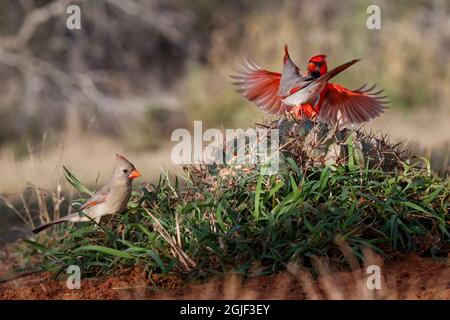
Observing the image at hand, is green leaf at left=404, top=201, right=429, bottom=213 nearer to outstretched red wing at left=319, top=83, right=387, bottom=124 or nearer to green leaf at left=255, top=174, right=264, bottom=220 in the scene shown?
green leaf at left=255, top=174, right=264, bottom=220

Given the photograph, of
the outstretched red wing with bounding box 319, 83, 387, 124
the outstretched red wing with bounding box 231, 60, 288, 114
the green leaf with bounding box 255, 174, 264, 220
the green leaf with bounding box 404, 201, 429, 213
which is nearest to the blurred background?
the outstretched red wing with bounding box 231, 60, 288, 114

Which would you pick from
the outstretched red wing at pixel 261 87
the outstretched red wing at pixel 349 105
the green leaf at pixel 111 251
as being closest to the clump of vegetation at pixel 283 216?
the green leaf at pixel 111 251

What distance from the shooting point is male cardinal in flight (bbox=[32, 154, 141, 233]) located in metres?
4.32

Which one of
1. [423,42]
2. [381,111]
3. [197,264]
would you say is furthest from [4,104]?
[197,264]

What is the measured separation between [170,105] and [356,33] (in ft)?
11.2

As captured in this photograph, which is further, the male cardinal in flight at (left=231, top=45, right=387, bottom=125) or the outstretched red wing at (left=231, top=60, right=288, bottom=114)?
the outstretched red wing at (left=231, top=60, right=288, bottom=114)

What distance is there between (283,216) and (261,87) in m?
1.57

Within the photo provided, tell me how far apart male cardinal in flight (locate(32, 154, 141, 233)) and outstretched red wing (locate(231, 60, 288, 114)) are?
51.0 inches

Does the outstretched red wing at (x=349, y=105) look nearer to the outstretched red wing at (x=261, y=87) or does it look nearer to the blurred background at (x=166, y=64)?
the outstretched red wing at (x=261, y=87)

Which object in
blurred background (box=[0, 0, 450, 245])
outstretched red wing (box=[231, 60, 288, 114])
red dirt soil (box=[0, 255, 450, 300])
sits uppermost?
blurred background (box=[0, 0, 450, 245])

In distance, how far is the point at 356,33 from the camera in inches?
535

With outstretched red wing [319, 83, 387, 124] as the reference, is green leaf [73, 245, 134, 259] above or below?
below

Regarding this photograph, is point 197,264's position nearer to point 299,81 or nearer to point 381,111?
point 299,81

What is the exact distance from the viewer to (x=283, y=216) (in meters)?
4.04
